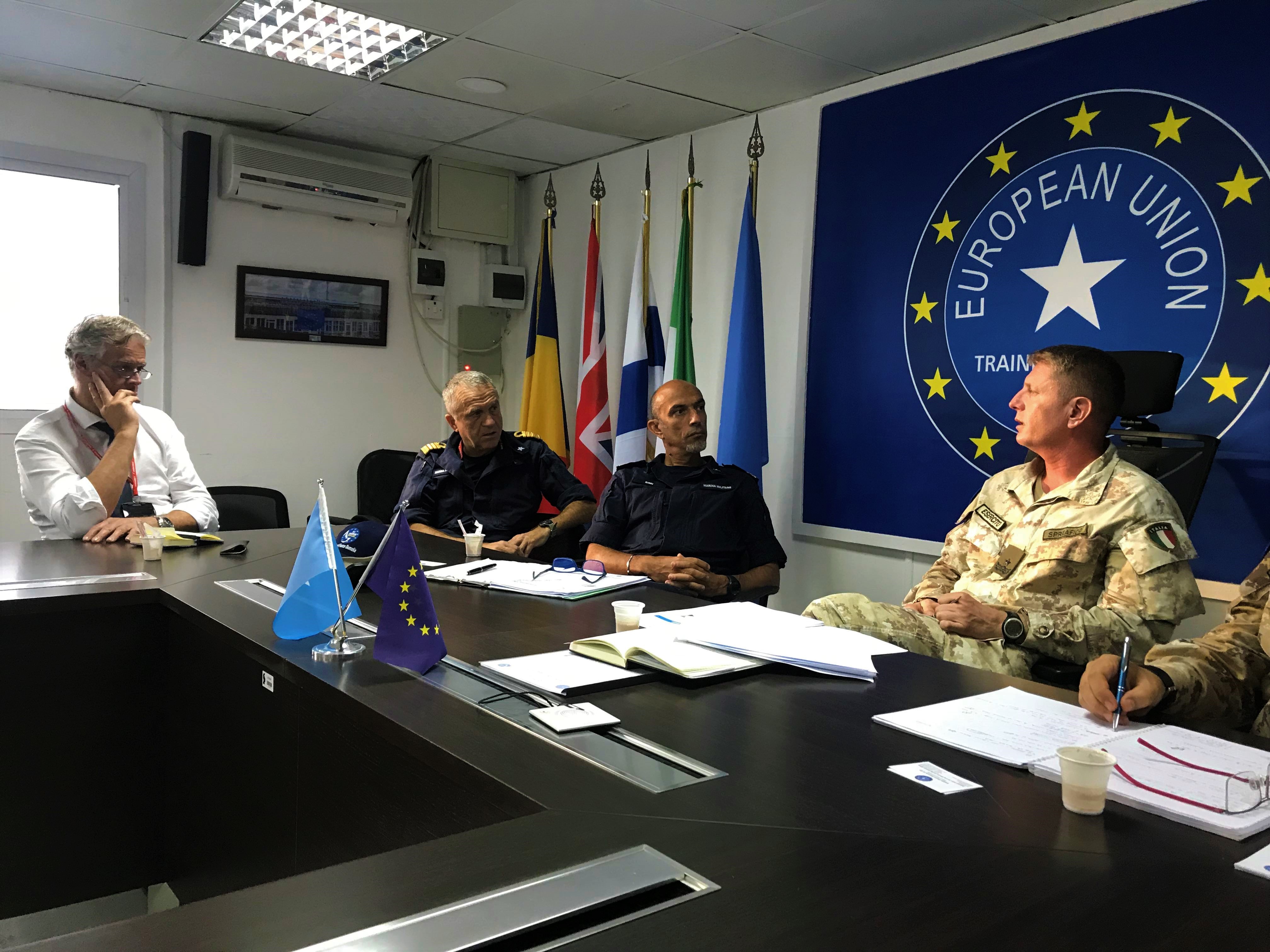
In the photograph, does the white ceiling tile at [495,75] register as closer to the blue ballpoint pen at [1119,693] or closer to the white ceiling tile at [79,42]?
the white ceiling tile at [79,42]

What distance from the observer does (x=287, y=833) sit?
168 cm

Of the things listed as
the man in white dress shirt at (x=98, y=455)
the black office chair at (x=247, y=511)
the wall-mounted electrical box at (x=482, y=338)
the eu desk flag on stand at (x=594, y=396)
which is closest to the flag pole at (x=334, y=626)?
the man in white dress shirt at (x=98, y=455)

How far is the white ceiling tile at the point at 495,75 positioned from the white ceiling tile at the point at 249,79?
0.96 feet

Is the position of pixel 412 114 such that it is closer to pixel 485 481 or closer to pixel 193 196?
pixel 193 196

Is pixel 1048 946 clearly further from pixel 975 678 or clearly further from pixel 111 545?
pixel 111 545

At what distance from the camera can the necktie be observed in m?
3.08

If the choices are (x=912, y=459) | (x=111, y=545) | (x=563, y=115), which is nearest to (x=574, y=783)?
(x=111, y=545)

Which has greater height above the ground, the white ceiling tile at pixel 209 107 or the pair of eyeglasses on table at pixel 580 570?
the white ceiling tile at pixel 209 107

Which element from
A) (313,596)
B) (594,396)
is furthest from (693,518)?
(313,596)

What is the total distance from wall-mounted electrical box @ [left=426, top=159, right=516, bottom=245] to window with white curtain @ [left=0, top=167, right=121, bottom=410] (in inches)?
62.2

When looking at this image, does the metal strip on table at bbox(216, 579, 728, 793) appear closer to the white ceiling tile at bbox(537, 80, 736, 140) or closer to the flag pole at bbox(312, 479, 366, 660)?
the flag pole at bbox(312, 479, 366, 660)

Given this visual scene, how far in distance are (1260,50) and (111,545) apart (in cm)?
359

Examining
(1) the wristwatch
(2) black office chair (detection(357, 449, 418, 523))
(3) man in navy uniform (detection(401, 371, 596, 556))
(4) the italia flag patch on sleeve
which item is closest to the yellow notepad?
(1) the wristwatch

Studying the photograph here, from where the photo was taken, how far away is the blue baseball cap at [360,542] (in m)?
2.46
